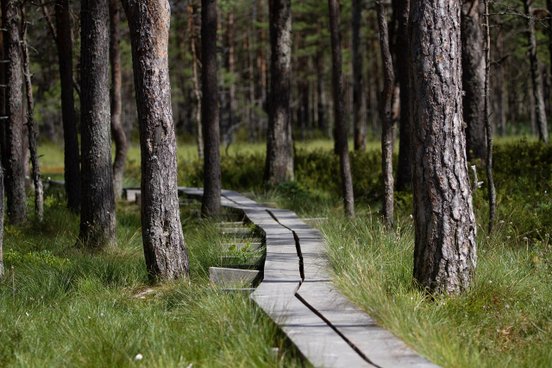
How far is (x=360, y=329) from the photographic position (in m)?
5.66

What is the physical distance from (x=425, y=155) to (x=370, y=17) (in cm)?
3490

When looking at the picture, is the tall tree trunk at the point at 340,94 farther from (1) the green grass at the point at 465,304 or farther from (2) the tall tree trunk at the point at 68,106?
(2) the tall tree trunk at the point at 68,106

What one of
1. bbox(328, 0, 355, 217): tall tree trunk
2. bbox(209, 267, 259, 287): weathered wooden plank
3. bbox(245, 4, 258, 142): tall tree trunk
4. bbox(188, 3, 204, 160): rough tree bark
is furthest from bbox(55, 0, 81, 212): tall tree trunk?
bbox(245, 4, 258, 142): tall tree trunk

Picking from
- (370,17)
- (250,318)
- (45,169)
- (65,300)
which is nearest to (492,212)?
(250,318)

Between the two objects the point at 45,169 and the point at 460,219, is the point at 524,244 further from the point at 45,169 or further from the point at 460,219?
the point at 45,169

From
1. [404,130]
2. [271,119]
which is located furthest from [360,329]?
[271,119]

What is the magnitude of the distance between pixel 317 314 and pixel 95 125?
625cm

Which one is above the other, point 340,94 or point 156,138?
point 340,94

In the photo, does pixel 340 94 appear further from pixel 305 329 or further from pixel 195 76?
pixel 195 76

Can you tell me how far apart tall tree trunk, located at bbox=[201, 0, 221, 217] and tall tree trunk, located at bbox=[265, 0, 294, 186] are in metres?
4.24

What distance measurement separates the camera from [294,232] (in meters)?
10.5

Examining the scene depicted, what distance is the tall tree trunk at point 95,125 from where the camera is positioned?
436 inches

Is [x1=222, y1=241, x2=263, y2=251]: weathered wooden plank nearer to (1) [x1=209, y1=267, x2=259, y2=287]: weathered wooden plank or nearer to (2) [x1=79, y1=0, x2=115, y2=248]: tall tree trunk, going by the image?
(1) [x1=209, y1=267, x2=259, y2=287]: weathered wooden plank

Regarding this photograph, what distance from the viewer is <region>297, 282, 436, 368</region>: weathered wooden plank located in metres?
4.98
